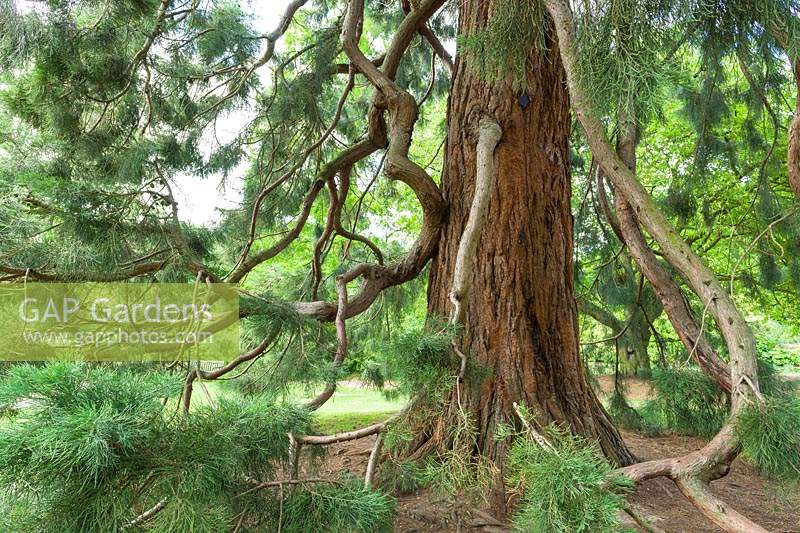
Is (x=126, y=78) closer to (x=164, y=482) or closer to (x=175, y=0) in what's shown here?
(x=175, y=0)

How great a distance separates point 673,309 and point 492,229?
0.99 metres

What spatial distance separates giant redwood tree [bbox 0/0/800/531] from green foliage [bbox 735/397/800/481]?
48 millimetres

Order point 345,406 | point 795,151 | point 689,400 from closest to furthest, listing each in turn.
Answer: point 795,151 → point 689,400 → point 345,406

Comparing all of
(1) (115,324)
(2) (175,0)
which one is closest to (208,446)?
(1) (115,324)

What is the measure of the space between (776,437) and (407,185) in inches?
96.1

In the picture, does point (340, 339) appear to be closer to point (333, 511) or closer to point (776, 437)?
point (333, 511)

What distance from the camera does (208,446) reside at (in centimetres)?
109

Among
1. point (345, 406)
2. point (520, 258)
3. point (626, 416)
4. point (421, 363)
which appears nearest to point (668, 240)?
point (421, 363)

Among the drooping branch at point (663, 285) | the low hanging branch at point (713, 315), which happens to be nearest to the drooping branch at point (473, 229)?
the low hanging branch at point (713, 315)

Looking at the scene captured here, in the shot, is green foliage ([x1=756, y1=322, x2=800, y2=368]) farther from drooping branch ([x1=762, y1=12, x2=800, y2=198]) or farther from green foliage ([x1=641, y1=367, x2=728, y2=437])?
drooping branch ([x1=762, y1=12, x2=800, y2=198])

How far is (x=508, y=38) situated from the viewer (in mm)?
2055

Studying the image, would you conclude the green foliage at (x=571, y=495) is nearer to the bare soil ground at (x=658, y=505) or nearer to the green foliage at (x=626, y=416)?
the bare soil ground at (x=658, y=505)

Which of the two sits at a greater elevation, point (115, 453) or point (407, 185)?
point (407, 185)

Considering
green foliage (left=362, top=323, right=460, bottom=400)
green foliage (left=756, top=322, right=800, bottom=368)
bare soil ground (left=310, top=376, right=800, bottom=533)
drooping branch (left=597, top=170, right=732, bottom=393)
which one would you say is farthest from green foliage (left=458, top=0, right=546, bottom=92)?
green foliage (left=756, top=322, right=800, bottom=368)
